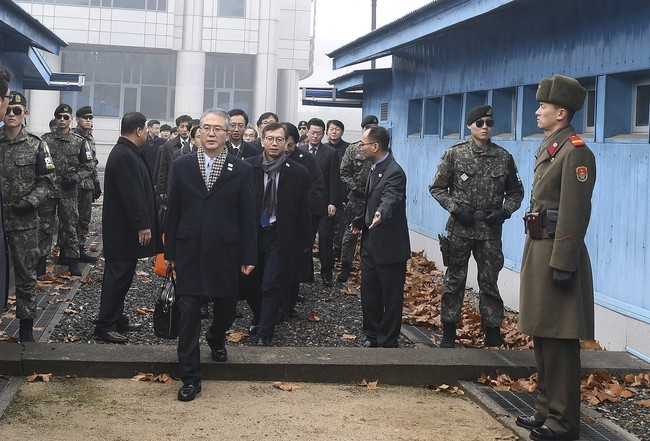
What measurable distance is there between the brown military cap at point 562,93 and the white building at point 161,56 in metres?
49.3

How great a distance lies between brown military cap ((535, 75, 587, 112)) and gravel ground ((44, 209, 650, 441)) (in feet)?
6.99

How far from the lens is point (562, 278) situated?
6.58 m

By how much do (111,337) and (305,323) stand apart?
88.2 inches

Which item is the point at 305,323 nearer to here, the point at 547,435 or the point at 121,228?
the point at 121,228

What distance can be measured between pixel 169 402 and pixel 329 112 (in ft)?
356

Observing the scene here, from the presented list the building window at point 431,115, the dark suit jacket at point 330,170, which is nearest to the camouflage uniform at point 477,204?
the dark suit jacket at point 330,170

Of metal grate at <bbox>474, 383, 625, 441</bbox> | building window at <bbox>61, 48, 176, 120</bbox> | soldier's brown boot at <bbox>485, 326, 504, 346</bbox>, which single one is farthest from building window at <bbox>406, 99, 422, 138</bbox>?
building window at <bbox>61, 48, 176, 120</bbox>

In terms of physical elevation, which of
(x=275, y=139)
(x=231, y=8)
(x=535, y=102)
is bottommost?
(x=275, y=139)

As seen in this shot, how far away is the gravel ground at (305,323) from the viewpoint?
7.58 meters

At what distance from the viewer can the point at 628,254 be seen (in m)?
9.62

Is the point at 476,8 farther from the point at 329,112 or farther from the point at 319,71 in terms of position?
the point at 319,71

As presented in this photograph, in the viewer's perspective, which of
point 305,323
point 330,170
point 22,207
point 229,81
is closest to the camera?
point 22,207

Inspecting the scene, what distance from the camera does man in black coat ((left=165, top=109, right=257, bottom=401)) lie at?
25.3ft

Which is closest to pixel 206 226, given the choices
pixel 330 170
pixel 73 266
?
pixel 73 266
